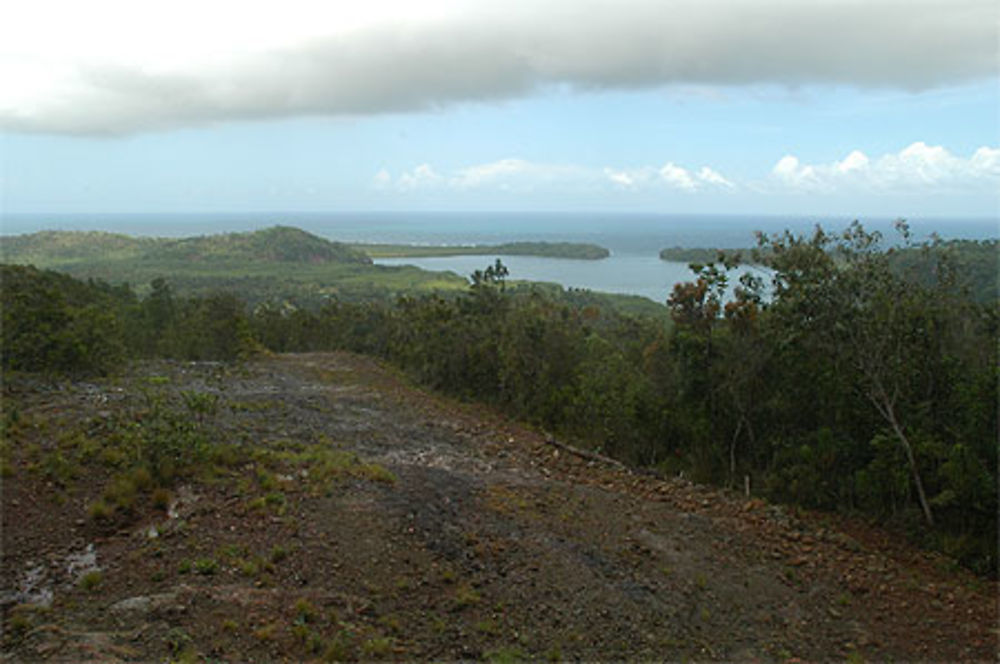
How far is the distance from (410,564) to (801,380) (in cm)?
722

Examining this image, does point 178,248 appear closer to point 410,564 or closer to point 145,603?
point 410,564

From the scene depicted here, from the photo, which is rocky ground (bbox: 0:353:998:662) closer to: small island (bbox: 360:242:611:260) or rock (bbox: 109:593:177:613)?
rock (bbox: 109:593:177:613)

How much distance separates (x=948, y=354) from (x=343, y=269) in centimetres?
10506

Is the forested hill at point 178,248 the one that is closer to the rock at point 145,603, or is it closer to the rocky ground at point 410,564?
the rocky ground at point 410,564

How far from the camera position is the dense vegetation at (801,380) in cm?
866

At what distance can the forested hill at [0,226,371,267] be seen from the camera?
105 meters

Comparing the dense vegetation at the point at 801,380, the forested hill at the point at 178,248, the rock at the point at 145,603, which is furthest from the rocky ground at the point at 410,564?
the forested hill at the point at 178,248

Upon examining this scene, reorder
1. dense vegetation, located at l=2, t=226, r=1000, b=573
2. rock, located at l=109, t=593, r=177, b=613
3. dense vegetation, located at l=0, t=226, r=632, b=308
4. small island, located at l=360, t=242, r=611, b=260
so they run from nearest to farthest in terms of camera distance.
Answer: rock, located at l=109, t=593, r=177, b=613, dense vegetation, located at l=2, t=226, r=1000, b=573, dense vegetation, located at l=0, t=226, r=632, b=308, small island, located at l=360, t=242, r=611, b=260

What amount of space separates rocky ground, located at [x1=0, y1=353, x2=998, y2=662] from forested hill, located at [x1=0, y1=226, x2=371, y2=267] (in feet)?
352

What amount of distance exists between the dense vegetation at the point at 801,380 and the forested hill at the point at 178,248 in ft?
342

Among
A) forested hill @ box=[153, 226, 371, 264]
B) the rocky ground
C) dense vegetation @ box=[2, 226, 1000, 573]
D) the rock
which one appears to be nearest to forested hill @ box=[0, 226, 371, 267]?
forested hill @ box=[153, 226, 371, 264]

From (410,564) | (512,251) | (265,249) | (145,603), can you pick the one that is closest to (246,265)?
(265,249)

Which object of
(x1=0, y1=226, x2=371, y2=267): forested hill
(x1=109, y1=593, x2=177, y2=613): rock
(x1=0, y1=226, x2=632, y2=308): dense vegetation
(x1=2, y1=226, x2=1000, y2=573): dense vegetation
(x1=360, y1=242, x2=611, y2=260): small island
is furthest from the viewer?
(x1=360, y1=242, x2=611, y2=260): small island

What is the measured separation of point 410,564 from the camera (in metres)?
6.61
